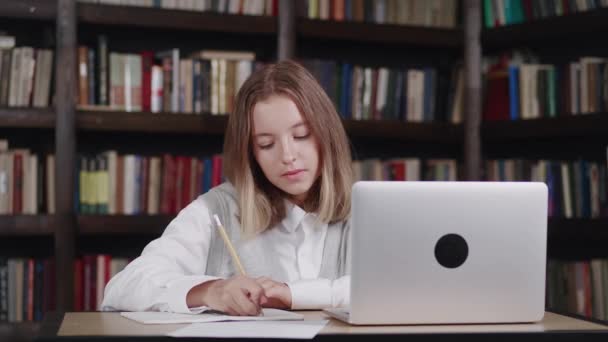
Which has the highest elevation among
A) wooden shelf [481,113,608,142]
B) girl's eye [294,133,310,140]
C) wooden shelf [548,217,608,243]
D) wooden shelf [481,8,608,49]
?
wooden shelf [481,8,608,49]

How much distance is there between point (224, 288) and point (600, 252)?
2270 millimetres

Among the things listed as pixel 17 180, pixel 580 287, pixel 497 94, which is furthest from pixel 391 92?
pixel 17 180

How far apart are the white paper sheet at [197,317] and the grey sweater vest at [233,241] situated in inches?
15.3

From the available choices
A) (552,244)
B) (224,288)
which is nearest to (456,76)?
(552,244)

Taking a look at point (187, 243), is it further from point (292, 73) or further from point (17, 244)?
point (17, 244)

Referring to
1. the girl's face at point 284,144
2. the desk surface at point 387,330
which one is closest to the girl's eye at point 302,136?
the girl's face at point 284,144

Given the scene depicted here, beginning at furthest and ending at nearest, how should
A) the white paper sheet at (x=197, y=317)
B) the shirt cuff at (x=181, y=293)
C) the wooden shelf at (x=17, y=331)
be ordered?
the wooden shelf at (x=17, y=331) < the shirt cuff at (x=181, y=293) < the white paper sheet at (x=197, y=317)

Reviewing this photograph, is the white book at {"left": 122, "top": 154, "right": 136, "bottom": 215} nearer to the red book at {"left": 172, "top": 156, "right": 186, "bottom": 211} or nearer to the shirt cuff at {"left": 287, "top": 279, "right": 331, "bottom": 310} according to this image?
the red book at {"left": 172, "top": 156, "right": 186, "bottom": 211}

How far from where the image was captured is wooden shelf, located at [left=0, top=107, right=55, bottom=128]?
2.82m

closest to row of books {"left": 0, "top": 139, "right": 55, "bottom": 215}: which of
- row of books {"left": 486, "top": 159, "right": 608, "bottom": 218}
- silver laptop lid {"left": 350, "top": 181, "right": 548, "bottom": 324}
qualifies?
row of books {"left": 486, "top": 159, "right": 608, "bottom": 218}

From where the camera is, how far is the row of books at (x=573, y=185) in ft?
9.75

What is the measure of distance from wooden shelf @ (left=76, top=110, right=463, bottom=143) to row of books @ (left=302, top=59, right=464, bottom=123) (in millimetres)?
51

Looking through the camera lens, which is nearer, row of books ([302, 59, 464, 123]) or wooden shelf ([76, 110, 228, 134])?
wooden shelf ([76, 110, 228, 134])

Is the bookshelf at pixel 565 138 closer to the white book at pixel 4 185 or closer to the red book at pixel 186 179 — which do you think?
the red book at pixel 186 179
